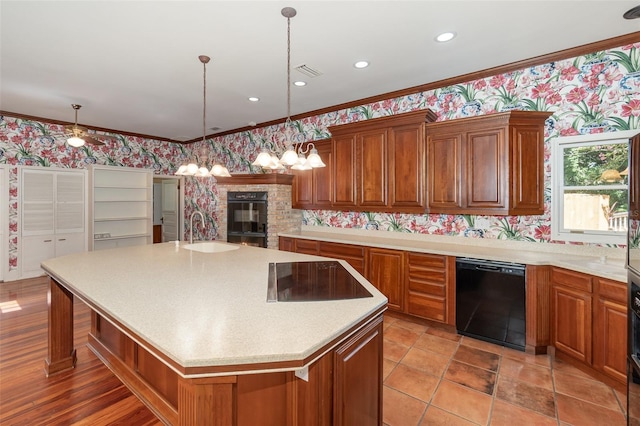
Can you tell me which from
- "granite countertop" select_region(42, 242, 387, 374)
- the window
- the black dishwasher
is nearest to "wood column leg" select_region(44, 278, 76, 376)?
"granite countertop" select_region(42, 242, 387, 374)

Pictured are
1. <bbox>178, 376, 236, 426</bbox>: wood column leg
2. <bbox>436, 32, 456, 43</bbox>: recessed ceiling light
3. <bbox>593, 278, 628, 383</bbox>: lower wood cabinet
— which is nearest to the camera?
<bbox>178, 376, 236, 426</bbox>: wood column leg

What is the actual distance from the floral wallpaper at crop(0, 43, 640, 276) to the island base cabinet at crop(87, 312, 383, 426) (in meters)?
2.47

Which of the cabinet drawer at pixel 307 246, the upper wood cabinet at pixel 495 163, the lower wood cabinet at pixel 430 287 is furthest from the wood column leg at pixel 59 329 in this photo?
the upper wood cabinet at pixel 495 163

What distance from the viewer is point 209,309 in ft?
4.41

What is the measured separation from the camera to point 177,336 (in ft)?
3.52

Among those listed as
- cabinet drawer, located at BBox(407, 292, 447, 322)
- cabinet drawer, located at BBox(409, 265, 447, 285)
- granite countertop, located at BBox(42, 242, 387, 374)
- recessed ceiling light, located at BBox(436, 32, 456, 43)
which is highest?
recessed ceiling light, located at BBox(436, 32, 456, 43)

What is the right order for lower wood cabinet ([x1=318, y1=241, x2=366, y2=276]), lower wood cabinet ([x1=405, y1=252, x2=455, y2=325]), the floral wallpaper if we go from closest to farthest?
the floral wallpaper
lower wood cabinet ([x1=405, y1=252, x2=455, y2=325])
lower wood cabinet ([x1=318, y1=241, x2=366, y2=276])

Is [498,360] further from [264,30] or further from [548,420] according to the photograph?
[264,30]

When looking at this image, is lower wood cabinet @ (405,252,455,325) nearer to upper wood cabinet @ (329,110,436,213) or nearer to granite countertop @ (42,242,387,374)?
upper wood cabinet @ (329,110,436,213)

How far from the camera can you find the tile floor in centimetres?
192

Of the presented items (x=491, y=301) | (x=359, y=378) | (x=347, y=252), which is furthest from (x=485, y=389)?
(x=347, y=252)

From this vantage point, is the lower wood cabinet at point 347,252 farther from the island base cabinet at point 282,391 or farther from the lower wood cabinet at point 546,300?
the island base cabinet at point 282,391

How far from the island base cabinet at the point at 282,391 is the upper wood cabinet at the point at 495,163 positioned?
215cm

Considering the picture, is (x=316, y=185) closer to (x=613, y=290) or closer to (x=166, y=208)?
(x=613, y=290)
